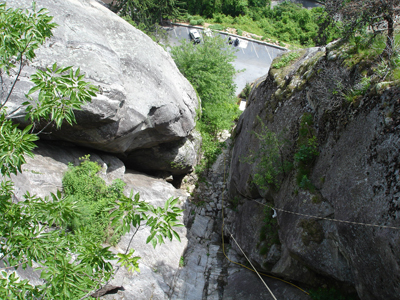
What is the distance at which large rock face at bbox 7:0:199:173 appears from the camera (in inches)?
354

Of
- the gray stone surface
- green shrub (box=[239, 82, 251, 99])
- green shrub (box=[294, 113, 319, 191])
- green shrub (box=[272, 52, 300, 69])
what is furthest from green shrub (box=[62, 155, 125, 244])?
green shrub (box=[239, 82, 251, 99])

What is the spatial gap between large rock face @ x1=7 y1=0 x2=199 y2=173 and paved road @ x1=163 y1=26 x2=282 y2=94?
1598 cm

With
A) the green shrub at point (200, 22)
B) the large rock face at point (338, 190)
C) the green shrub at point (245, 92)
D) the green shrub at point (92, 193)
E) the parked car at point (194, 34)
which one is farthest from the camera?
the green shrub at point (200, 22)

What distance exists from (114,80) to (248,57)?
24.3 m

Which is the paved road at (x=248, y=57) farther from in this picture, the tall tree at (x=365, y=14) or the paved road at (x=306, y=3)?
the tall tree at (x=365, y=14)

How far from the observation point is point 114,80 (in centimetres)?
945

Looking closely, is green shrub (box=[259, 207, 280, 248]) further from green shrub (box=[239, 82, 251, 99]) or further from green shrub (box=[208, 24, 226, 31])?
green shrub (box=[208, 24, 226, 31])

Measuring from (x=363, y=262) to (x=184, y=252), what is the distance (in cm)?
716

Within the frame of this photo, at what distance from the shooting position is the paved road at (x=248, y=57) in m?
28.5

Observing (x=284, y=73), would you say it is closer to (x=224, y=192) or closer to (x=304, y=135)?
(x=304, y=135)

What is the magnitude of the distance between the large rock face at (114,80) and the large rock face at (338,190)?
181 inches

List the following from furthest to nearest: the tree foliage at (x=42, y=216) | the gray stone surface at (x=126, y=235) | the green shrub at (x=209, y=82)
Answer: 1. the green shrub at (x=209, y=82)
2. the gray stone surface at (x=126, y=235)
3. the tree foliage at (x=42, y=216)

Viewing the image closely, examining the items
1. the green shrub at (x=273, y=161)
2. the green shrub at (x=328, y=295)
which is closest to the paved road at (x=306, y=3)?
the green shrub at (x=273, y=161)

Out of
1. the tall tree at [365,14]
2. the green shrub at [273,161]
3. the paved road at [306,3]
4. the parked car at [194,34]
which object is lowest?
the green shrub at [273,161]
